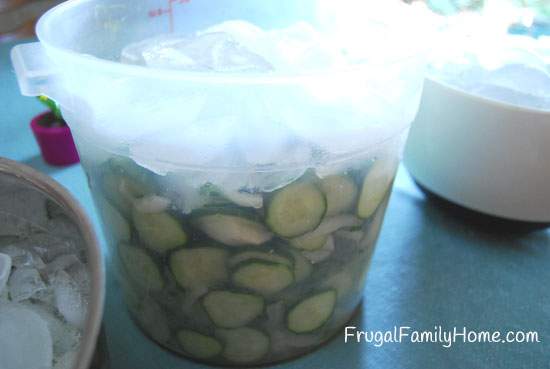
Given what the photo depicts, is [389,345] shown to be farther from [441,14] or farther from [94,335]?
[441,14]

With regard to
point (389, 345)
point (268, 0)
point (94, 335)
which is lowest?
point (389, 345)

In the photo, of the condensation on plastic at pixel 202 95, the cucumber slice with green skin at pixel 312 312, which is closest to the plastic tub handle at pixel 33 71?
the condensation on plastic at pixel 202 95

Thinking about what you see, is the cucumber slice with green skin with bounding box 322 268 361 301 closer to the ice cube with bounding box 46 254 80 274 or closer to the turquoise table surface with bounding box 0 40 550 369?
the turquoise table surface with bounding box 0 40 550 369

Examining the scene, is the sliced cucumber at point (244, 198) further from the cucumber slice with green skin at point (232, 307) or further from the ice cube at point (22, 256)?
the ice cube at point (22, 256)

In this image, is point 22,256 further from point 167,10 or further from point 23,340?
point 167,10

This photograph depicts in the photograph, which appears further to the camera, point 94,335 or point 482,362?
point 482,362

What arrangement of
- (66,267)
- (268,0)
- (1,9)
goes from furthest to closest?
(1,9) → (268,0) → (66,267)

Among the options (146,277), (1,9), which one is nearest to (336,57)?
(146,277)

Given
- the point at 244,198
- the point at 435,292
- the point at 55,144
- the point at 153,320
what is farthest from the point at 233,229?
the point at 55,144
